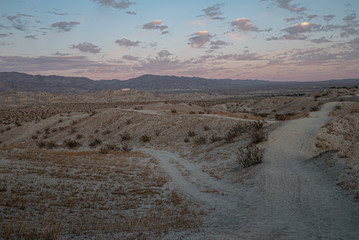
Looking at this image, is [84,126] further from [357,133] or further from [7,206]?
[357,133]

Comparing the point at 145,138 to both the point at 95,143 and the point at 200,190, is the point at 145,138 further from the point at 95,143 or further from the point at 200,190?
the point at 200,190

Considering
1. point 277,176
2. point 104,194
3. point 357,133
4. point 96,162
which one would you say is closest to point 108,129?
point 96,162

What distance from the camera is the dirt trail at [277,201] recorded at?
543 centimetres

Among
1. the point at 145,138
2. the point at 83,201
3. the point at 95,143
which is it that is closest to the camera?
the point at 83,201

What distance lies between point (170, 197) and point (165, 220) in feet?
6.72

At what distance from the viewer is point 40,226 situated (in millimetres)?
5422

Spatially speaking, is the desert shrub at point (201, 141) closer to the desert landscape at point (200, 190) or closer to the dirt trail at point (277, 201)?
the desert landscape at point (200, 190)

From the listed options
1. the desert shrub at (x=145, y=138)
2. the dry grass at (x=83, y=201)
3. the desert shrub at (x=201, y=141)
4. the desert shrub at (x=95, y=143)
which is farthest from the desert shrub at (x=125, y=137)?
the dry grass at (x=83, y=201)

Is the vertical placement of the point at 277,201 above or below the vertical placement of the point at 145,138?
above

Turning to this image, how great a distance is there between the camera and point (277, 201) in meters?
7.48

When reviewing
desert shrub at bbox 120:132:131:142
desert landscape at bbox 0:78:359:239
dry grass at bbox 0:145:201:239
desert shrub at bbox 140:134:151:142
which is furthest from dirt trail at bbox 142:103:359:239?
desert shrub at bbox 120:132:131:142

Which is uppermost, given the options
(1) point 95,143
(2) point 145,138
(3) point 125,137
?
(2) point 145,138

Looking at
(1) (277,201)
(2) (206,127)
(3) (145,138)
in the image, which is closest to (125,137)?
(3) (145,138)

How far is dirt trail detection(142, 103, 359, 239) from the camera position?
543 centimetres
